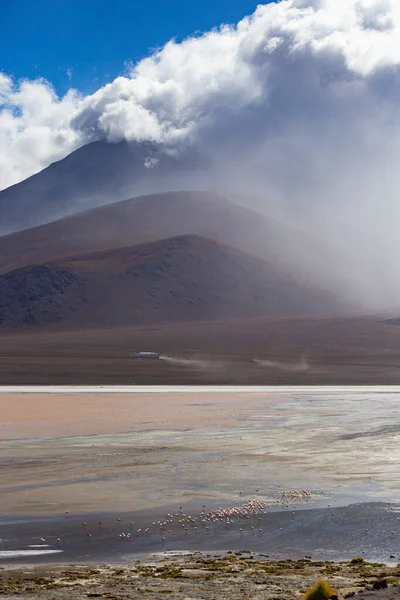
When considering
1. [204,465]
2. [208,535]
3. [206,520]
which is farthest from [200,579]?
[204,465]

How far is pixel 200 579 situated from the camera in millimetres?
13914

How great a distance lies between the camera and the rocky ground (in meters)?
12.7

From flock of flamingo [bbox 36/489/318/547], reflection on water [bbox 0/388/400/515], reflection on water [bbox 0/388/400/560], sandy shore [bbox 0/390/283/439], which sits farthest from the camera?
sandy shore [bbox 0/390/283/439]

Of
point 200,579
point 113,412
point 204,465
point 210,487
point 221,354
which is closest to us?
point 200,579

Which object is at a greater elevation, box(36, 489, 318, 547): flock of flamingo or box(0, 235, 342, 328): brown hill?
box(0, 235, 342, 328): brown hill

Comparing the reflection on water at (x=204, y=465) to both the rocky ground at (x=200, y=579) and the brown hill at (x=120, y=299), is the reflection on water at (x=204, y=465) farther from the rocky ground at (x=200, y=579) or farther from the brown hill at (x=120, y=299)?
the brown hill at (x=120, y=299)

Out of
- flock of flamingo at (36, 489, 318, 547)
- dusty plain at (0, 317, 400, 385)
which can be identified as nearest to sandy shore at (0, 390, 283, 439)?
flock of flamingo at (36, 489, 318, 547)

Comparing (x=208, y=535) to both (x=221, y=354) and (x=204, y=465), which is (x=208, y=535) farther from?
(x=221, y=354)

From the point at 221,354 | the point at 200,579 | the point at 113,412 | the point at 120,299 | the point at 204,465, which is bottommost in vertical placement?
the point at 200,579

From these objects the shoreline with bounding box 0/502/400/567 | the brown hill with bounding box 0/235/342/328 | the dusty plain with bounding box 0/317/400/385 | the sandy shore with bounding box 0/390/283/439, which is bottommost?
the shoreline with bounding box 0/502/400/567

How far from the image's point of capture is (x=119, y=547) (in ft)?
55.4

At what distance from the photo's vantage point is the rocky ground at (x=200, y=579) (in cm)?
1271

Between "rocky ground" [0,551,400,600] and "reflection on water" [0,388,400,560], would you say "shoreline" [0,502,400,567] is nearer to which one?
"reflection on water" [0,388,400,560]

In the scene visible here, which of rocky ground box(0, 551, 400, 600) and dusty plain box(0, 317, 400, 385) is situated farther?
dusty plain box(0, 317, 400, 385)
